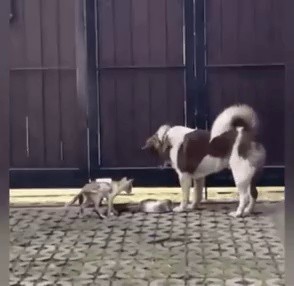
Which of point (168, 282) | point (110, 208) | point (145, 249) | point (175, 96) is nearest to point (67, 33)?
point (175, 96)

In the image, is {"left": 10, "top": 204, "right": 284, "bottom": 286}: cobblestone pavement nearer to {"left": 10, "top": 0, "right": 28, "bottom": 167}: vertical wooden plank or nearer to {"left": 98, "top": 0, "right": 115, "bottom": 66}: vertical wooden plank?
{"left": 10, "top": 0, "right": 28, "bottom": 167}: vertical wooden plank

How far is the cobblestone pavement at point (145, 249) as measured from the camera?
2986 mm

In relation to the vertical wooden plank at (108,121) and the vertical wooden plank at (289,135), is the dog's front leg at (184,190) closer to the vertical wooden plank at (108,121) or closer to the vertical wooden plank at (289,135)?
the vertical wooden plank at (108,121)

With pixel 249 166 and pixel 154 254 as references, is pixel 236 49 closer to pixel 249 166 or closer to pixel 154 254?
pixel 249 166

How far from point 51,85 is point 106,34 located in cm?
43

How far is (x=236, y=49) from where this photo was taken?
4.79 metres

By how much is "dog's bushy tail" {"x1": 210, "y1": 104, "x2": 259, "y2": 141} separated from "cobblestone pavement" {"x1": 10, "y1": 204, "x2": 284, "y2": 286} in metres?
0.41

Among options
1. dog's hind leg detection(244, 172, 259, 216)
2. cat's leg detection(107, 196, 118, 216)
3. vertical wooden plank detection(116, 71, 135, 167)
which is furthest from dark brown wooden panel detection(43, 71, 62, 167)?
dog's hind leg detection(244, 172, 259, 216)

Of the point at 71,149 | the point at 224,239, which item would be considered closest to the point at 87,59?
the point at 71,149

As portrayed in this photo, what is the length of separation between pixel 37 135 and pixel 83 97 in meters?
0.35

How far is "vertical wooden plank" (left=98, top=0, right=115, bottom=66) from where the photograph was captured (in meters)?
4.77

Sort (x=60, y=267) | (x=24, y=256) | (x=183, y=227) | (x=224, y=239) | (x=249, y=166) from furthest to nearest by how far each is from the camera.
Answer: (x=249, y=166), (x=183, y=227), (x=224, y=239), (x=24, y=256), (x=60, y=267)

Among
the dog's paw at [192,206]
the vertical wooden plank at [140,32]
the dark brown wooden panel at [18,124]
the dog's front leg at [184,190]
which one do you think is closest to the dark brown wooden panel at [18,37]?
the dark brown wooden panel at [18,124]

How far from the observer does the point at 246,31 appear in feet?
15.6
